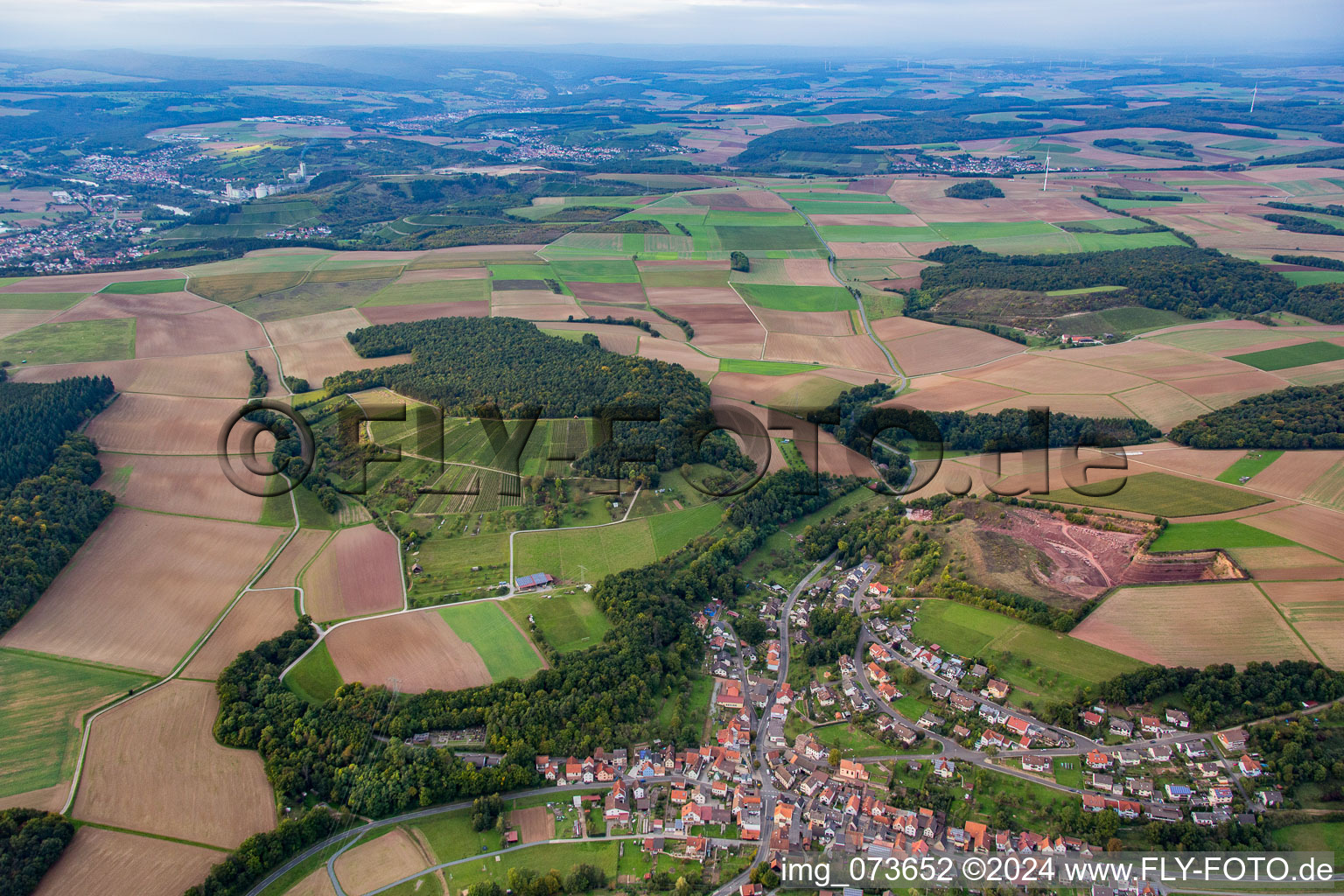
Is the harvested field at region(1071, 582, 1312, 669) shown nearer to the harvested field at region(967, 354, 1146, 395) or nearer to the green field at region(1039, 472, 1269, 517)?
the green field at region(1039, 472, 1269, 517)

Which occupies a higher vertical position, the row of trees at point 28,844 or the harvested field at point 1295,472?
the harvested field at point 1295,472

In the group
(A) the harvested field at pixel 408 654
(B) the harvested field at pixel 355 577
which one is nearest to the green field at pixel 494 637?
(A) the harvested field at pixel 408 654

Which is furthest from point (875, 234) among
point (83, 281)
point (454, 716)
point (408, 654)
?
point (454, 716)

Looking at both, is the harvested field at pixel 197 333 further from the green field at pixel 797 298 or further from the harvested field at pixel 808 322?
the green field at pixel 797 298

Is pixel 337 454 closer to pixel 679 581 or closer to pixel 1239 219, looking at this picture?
pixel 679 581

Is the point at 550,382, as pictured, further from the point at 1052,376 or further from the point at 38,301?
the point at 38,301

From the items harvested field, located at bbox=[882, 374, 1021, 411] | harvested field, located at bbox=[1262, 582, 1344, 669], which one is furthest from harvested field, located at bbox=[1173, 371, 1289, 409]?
harvested field, located at bbox=[1262, 582, 1344, 669]

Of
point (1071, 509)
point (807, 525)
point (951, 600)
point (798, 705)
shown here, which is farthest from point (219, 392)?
point (1071, 509)
